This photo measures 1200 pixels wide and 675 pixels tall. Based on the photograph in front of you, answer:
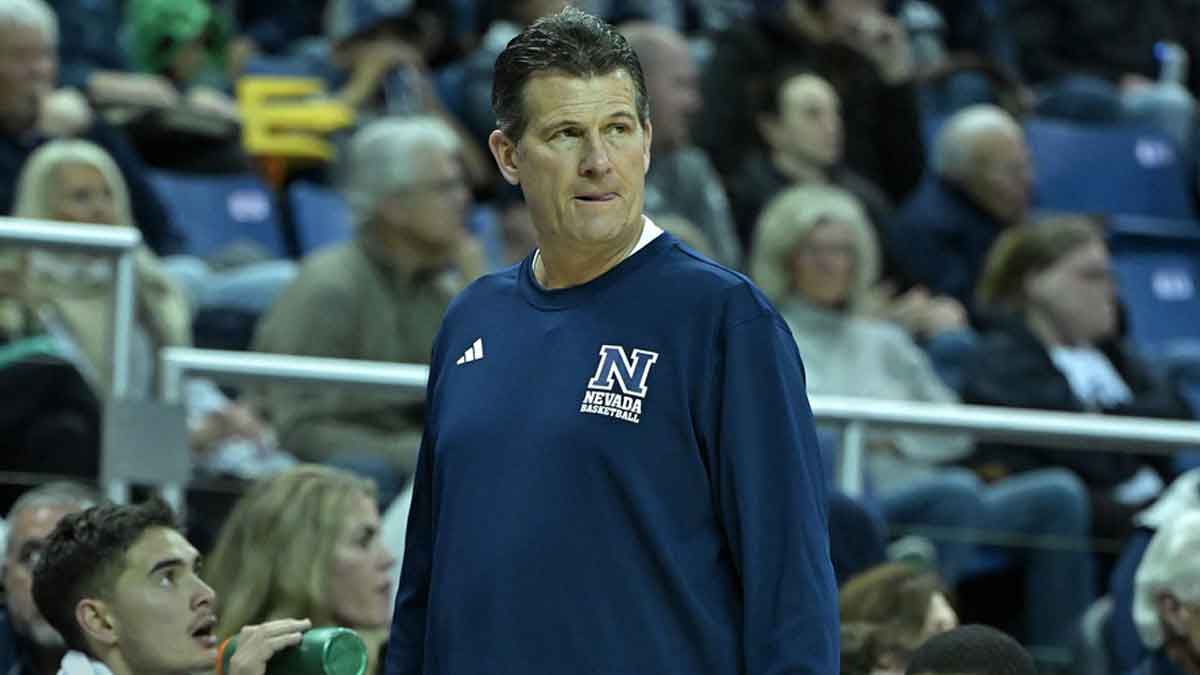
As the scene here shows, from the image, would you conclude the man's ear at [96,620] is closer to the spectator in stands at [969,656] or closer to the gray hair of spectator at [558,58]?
the spectator in stands at [969,656]

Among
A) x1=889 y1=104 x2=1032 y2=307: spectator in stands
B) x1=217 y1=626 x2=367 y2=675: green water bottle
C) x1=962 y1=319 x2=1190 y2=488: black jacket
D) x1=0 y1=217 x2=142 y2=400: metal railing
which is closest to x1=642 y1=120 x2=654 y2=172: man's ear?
x1=217 y1=626 x2=367 y2=675: green water bottle

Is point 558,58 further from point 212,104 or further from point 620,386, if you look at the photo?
point 212,104

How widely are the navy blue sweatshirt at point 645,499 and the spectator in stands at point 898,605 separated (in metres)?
2.21

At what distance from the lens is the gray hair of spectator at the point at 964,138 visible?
9672 mm

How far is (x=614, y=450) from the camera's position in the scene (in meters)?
2.79

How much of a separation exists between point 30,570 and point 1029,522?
2.76 metres

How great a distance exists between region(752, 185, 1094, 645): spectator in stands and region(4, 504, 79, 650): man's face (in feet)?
7.47

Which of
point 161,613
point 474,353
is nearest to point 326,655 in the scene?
point 474,353

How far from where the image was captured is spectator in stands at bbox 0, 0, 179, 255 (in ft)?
24.6

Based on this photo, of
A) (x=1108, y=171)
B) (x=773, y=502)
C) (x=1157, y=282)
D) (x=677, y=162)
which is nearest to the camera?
(x=773, y=502)

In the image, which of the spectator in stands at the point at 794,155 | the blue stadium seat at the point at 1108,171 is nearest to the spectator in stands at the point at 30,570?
the spectator in stands at the point at 794,155

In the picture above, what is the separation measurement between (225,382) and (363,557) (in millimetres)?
958

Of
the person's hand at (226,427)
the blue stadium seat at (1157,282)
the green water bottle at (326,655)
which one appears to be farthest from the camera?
the blue stadium seat at (1157,282)

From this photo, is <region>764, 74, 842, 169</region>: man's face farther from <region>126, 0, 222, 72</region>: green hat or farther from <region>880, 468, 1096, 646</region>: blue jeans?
<region>880, 468, 1096, 646</region>: blue jeans
